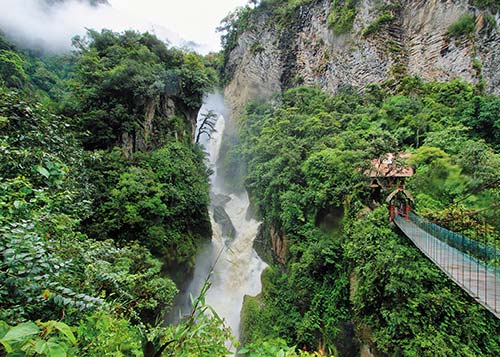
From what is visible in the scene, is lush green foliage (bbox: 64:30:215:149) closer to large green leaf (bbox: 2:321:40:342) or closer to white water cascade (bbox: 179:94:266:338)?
white water cascade (bbox: 179:94:266:338)

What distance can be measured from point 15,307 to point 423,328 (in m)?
5.64

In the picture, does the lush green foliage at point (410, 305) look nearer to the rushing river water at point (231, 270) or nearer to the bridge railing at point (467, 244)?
the bridge railing at point (467, 244)

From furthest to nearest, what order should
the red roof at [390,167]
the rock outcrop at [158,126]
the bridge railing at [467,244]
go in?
the rock outcrop at [158,126]
the red roof at [390,167]
the bridge railing at [467,244]

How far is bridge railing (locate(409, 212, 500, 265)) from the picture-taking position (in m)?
3.73

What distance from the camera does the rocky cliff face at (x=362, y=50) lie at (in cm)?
1193

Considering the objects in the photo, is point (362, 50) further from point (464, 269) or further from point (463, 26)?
point (464, 269)

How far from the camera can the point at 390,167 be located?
6430 millimetres

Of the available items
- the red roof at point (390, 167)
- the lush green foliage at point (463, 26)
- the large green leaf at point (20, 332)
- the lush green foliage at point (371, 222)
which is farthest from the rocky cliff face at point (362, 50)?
the large green leaf at point (20, 332)

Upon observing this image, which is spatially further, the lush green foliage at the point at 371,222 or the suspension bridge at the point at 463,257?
the lush green foliage at the point at 371,222

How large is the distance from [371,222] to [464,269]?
244cm

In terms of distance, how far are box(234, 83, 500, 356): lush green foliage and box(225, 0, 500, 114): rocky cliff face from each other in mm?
1622

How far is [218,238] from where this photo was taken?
46.3ft

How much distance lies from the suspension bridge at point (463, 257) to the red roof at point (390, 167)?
1.23 metres

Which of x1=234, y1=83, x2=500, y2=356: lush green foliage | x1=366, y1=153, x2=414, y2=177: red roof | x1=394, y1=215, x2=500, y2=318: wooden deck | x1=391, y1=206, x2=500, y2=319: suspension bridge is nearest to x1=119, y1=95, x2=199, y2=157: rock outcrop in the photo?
x1=234, y1=83, x2=500, y2=356: lush green foliage
